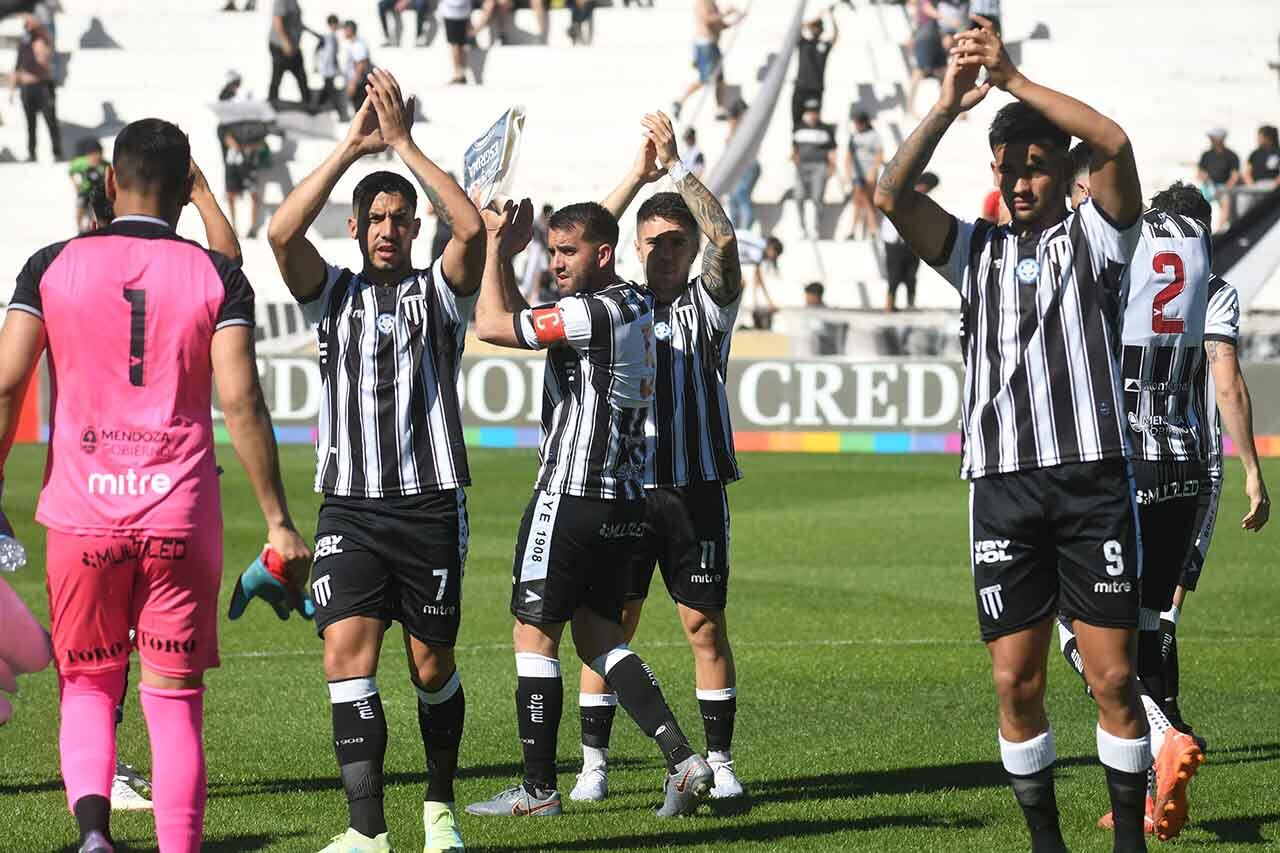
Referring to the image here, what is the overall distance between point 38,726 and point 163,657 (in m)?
3.66

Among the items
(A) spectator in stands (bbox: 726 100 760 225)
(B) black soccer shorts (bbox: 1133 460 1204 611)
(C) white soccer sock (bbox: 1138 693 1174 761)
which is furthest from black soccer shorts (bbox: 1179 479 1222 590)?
(A) spectator in stands (bbox: 726 100 760 225)

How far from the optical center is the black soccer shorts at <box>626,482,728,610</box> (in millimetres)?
7203

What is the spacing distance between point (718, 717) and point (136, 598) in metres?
2.66

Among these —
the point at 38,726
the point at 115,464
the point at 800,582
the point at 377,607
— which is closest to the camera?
the point at 115,464

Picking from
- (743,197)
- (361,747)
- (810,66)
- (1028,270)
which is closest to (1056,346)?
(1028,270)

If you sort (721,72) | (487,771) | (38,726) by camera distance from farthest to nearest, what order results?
(721,72)
(38,726)
(487,771)

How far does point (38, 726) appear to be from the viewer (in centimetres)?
852

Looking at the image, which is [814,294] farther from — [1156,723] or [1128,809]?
[1128,809]

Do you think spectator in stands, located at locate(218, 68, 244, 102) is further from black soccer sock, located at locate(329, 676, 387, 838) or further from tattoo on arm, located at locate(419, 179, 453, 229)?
black soccer sock, located at locate(329, 676, 387, 838)

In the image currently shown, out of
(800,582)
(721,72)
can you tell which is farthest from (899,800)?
(721,72)

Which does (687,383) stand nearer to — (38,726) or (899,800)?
(899,800)

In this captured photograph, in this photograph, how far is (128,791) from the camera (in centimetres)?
702

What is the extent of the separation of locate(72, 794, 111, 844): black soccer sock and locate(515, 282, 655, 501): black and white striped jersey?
1952 mm

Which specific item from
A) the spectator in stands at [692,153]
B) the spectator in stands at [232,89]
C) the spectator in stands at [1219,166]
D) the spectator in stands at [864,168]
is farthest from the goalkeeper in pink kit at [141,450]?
the spectator in stands at [232,89]
